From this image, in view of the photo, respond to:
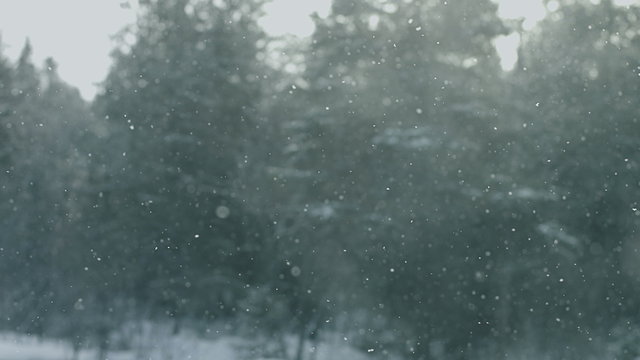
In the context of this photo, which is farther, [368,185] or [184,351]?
[184,351]

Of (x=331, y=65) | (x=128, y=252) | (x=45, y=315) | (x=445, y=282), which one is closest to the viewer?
(x=445, y=282)

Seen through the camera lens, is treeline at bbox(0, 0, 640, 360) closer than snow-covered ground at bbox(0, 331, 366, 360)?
Yes

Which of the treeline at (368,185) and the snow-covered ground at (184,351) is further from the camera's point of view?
the snow-covered ground at (184,351)

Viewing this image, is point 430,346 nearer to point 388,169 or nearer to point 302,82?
point 388,169

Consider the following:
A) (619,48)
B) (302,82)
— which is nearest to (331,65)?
(302,82)

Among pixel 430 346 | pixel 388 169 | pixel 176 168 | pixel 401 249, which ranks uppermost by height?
pixel 176 168

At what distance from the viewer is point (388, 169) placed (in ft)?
67.7

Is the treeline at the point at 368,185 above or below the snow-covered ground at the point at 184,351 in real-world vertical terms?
above

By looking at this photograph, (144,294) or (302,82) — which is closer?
(302,82)

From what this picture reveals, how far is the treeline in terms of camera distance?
20.6 m

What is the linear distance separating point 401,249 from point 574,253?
5.20m

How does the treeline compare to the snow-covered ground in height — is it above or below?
above

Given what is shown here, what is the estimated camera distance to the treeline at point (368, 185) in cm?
2056

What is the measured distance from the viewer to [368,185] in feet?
69.2
